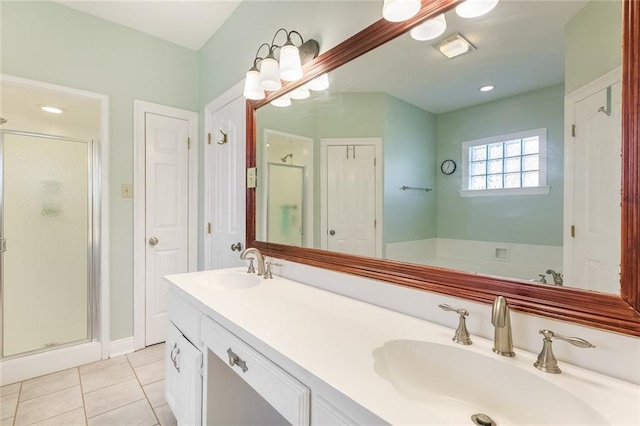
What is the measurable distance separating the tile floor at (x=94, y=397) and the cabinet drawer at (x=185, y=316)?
0.65 meters

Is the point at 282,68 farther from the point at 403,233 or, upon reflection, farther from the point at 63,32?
the point at 63,32

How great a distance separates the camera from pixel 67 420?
157 cm

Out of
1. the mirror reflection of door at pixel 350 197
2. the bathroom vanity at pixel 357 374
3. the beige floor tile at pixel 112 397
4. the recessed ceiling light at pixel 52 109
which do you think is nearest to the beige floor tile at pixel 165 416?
the beige floor tile at pixel 112 397

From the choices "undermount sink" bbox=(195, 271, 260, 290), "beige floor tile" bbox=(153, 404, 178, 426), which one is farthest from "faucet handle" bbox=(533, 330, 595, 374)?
"beige floor tile" bbox=(153, 404, 178, 426)

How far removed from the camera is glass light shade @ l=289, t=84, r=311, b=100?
1.53 metres

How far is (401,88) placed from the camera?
3.81 ft

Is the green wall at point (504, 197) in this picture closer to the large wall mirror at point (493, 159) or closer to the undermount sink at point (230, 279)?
the large wall mirror at point (493, 159)

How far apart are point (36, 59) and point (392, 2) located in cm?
237

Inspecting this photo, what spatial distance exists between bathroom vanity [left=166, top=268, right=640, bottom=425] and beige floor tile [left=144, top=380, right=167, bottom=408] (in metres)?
0.68

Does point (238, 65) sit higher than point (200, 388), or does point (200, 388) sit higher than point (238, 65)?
point (238, 65)

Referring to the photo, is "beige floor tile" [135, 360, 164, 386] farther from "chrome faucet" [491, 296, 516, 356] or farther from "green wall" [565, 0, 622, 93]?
"green wall" [565, 0, 622, 93]

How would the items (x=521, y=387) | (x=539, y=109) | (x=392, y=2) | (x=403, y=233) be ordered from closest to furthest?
(x=521, y=387), (x=539, y=109), (x=392, y=2), (x=403, y=233)

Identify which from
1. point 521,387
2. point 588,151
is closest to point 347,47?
point 588,151

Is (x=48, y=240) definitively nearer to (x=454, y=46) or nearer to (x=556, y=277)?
(x=454, y=46)
